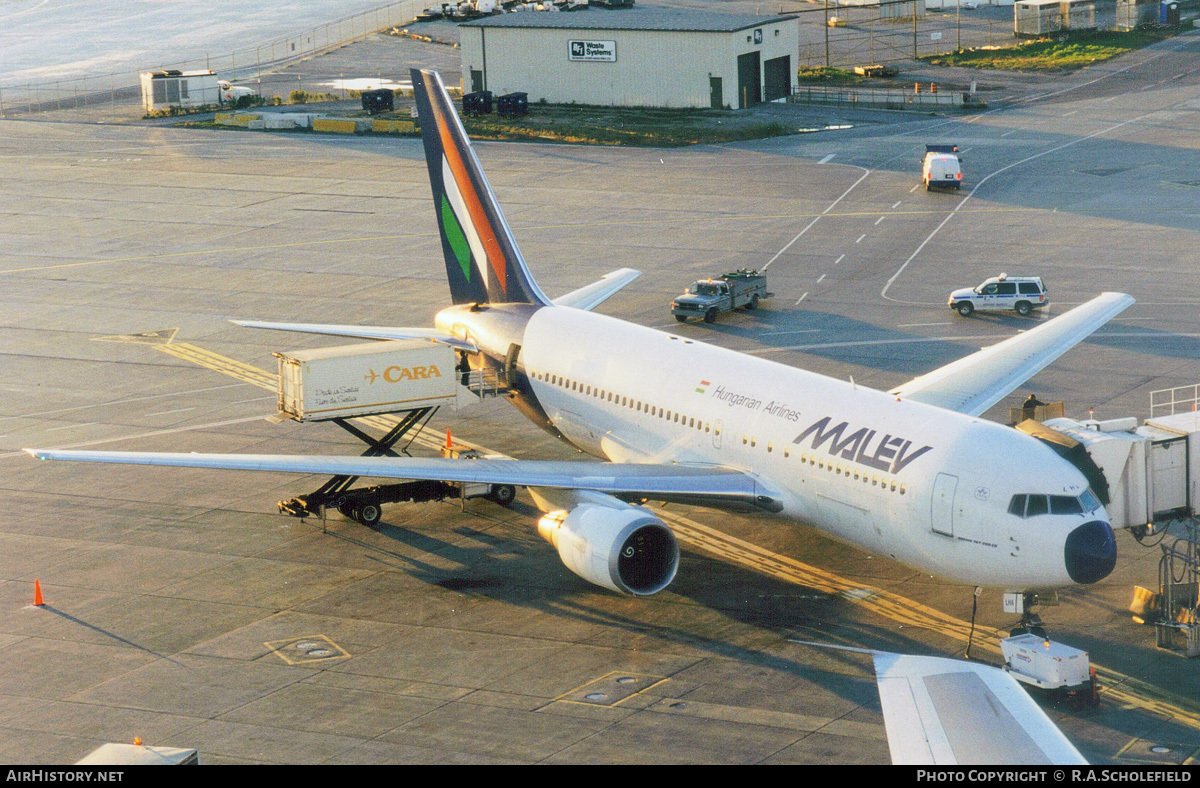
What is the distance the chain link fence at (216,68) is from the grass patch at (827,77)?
5905cm

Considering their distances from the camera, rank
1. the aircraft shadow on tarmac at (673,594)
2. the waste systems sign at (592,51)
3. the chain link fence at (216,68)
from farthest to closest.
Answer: the chain link fence at (216,68), the waste systems sign at (592,51), the aircraft shadow on tarmac at (673,594)

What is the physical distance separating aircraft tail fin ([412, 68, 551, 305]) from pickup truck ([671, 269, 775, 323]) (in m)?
16.8

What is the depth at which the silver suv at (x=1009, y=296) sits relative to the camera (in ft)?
215

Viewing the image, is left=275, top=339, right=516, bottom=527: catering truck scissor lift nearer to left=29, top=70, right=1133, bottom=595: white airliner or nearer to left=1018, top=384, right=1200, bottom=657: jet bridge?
left=29, top=70, right=1133, bottom=595: white airliner

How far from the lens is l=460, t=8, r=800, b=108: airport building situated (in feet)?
388

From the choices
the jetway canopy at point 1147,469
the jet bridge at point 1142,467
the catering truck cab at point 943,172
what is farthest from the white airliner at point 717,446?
the catering truck cab at point 943,172

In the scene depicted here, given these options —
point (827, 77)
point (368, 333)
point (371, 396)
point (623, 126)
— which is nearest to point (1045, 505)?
point (371, 396)

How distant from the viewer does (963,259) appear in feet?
247

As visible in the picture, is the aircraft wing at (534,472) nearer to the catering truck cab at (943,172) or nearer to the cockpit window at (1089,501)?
the cockpit window at (1089,501)

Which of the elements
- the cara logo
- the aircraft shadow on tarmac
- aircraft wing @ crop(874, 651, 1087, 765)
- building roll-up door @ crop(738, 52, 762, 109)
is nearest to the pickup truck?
the cara logo

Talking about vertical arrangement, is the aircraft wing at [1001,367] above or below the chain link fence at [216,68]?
below

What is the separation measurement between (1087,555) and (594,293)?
2552 centimetres
